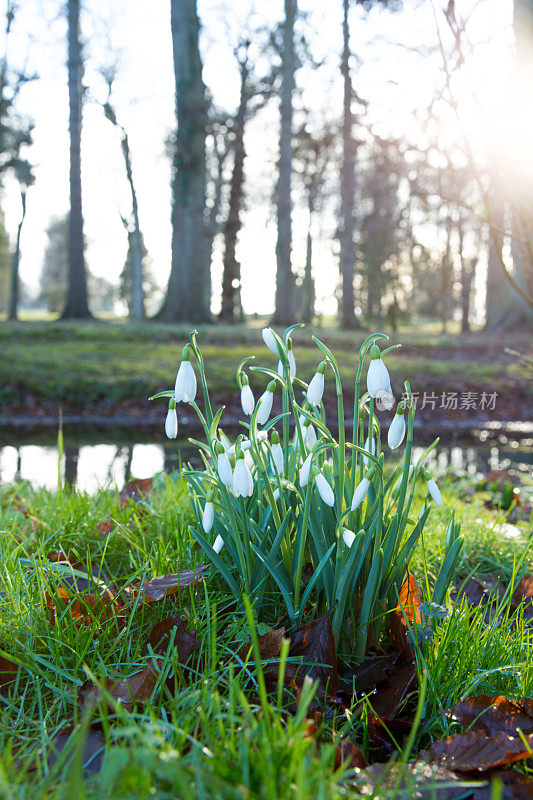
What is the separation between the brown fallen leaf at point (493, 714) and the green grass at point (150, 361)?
5.78m

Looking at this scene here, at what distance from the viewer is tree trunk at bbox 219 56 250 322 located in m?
19.6

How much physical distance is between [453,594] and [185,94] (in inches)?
541

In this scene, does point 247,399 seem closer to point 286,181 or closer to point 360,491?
point 360,491

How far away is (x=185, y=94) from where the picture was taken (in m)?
13.4

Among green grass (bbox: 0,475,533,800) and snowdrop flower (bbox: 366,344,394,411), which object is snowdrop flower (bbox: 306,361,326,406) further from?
green grass (bbox: 0,475,533,800)

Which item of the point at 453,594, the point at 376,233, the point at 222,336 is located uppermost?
the point at 376,233

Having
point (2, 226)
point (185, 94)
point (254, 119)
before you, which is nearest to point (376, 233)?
point (254, 119)

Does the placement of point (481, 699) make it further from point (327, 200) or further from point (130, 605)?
point (327, 200)

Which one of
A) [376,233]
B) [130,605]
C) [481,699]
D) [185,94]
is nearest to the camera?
[481,699]

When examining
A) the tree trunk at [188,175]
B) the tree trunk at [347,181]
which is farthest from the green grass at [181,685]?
the tree trunk at [347,181]

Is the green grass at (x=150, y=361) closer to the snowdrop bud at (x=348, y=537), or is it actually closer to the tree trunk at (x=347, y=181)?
the tree trunk at (x=347, y=181)

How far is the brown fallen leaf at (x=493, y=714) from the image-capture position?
127cm

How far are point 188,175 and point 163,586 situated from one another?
528 inches

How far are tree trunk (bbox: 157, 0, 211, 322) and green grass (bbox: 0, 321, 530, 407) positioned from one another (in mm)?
2214
